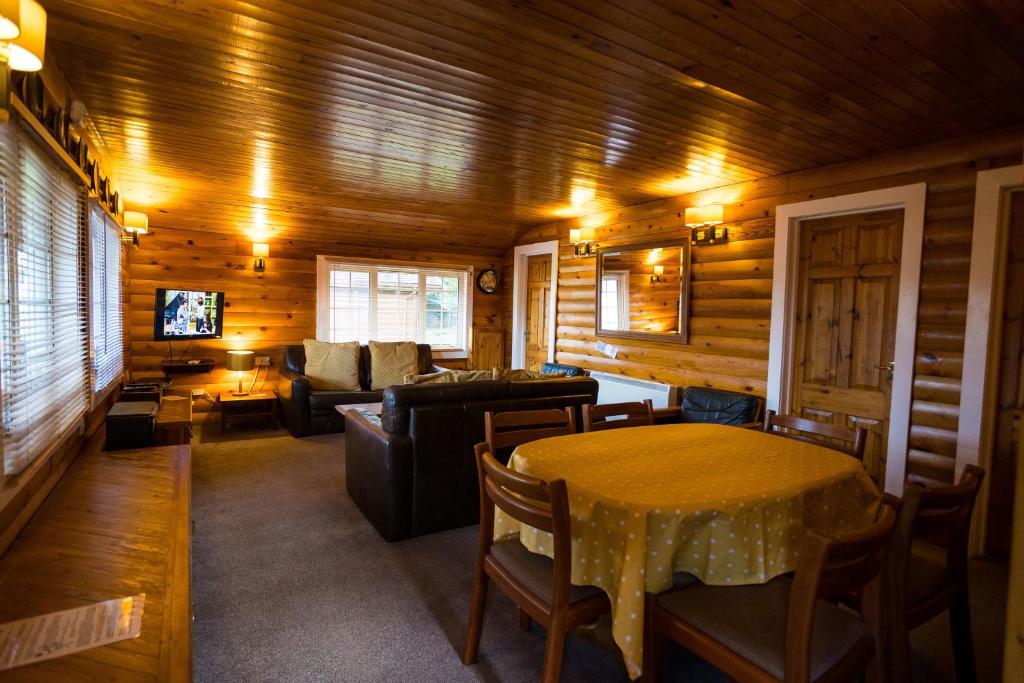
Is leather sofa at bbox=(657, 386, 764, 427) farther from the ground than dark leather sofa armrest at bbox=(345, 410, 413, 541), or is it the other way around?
leather sofa at bbox=(657, 386, 764, 427)

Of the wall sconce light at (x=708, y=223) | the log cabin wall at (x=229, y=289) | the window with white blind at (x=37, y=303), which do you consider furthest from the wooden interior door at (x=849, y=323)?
the log cabin wall at (x=229, y=289)

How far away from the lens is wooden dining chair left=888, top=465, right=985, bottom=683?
63.2 inches

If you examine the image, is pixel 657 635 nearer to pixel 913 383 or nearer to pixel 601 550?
pixel 601 550

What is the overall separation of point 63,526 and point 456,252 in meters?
6.00

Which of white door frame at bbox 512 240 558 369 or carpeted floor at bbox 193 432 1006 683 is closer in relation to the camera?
carpeted floor at bbox 193 432 1006 683

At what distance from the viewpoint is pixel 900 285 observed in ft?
11.1

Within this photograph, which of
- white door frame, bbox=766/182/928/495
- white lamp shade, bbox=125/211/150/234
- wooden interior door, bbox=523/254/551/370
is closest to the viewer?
white door frame, bbox=766/182/928/495

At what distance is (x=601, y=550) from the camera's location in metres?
1.71

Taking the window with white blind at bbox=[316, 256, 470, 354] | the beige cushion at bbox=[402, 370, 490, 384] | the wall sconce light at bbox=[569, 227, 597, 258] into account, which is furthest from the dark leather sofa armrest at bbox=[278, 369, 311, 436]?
the wall sconce light at bbox=[569, 227, 597, 258]

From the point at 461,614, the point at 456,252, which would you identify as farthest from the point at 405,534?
the point at 456,252

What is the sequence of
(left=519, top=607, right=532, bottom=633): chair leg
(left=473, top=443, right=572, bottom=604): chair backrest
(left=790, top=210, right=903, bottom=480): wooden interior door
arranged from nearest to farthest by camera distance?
(left=473, top=443, right=572, bottom=604): chair backrest → (left=519, top=607, right=532, bottom=633): chair leg → (left=790, top=210, right=903, bottom=480): wooden interior door

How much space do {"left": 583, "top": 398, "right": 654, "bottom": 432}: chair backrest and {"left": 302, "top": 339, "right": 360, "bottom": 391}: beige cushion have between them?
146 inches

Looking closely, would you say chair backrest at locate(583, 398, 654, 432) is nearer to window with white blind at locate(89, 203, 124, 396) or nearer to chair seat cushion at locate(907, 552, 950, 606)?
chair seat cushion at locate(907, 552, 950, 606)

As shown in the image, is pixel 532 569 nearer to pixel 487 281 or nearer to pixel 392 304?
pixel 392 304
